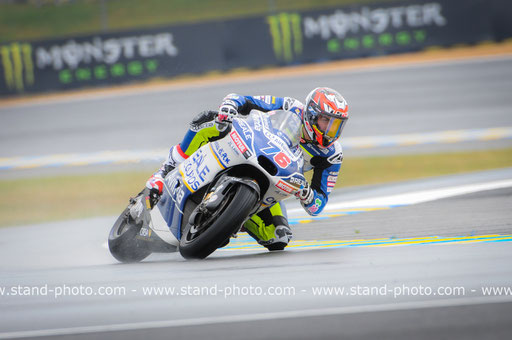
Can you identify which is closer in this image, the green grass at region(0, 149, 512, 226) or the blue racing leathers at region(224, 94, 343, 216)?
the blue racing leathers at region(224, 94, 343, 216)

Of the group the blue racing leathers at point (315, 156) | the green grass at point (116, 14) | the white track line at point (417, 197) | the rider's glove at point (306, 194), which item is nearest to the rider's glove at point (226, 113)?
the blue racing leathers at point (315, 156)

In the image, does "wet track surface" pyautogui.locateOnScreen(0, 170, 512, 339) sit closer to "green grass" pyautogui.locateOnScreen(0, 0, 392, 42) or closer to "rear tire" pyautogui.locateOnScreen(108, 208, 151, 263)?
"rear tire" pyautogui.locateOnScreen(108, 208, 151, 263)

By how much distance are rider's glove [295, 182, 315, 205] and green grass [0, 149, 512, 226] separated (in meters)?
4.47

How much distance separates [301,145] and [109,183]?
604 cm

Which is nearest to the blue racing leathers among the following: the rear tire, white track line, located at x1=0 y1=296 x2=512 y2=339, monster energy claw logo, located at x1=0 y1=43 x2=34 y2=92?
the rear tire

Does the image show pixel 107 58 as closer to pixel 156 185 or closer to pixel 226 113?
pixel 156 185

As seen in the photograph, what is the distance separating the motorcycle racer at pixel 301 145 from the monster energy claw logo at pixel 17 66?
15.9 metres

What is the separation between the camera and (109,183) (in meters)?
11.3

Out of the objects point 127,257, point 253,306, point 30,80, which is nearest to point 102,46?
point 30,80

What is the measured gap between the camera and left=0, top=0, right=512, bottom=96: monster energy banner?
20719 mm

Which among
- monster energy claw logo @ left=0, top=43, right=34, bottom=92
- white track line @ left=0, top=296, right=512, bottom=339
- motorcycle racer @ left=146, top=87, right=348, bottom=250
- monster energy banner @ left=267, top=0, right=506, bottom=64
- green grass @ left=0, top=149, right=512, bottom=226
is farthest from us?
monster energy banner @ left=267, top=0, right=506, bottom=64

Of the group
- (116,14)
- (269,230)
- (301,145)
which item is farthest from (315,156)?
(116,14)

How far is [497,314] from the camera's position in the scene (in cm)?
378

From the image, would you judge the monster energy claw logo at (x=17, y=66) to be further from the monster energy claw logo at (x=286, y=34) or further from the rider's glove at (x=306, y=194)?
the rider's glove at (x=306, y=194)
